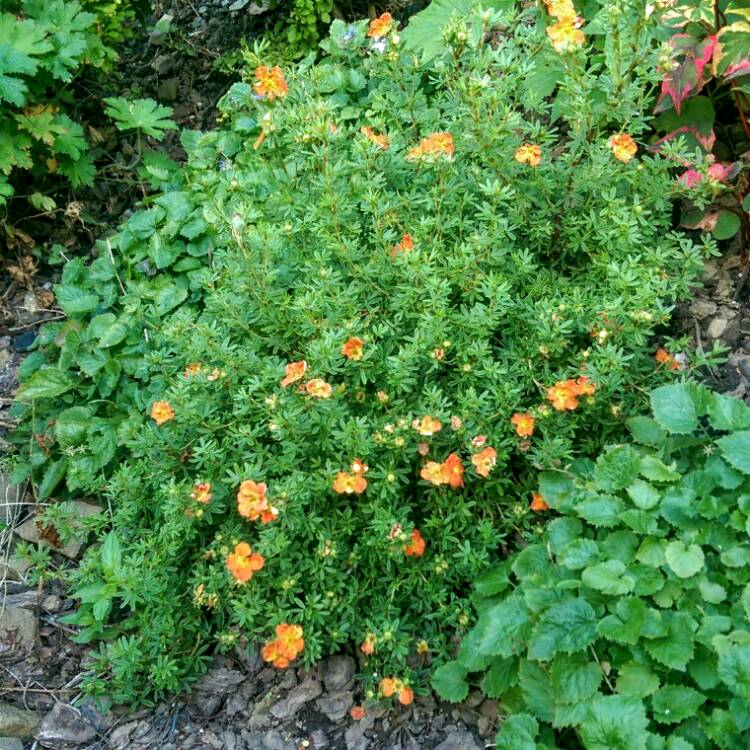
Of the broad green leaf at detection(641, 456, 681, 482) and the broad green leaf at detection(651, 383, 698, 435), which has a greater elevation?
the broad green leaf at detection(651, 383, 698, 435)

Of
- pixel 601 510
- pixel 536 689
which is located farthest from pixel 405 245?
pixel 536 689

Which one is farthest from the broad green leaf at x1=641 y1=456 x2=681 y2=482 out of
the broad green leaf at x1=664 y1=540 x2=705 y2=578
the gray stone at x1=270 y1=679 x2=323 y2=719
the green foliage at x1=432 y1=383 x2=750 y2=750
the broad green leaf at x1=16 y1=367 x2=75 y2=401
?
the broad green leaf at x1=16 y1=367 x2=75 y2=401

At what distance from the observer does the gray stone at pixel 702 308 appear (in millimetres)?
3225

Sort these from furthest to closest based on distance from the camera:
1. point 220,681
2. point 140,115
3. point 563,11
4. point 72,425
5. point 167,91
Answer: point 167,91, point 140,115, point 72,425, point 220,681, point 563,11

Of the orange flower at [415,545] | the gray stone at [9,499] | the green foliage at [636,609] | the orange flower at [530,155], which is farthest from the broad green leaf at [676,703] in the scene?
the gray stone at [9,499]

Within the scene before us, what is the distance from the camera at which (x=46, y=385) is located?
11.7ft

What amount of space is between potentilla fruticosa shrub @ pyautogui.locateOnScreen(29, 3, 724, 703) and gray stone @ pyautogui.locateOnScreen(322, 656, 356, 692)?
A: 0.05 meters

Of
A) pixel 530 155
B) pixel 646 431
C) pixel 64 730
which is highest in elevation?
pixel 530 155

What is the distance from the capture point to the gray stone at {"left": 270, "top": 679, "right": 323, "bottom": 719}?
274 centimetres

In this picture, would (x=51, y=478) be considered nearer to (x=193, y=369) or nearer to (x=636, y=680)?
(x=193, y=369)

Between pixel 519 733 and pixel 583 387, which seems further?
pixel 583 387

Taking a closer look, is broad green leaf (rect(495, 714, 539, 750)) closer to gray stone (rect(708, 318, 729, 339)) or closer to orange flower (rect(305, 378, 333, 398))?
orange flower (rect(305, 378, 333, 398))

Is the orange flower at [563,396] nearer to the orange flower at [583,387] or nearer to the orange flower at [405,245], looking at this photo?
the orange flower at [583,387]

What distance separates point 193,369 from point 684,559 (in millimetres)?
1522
